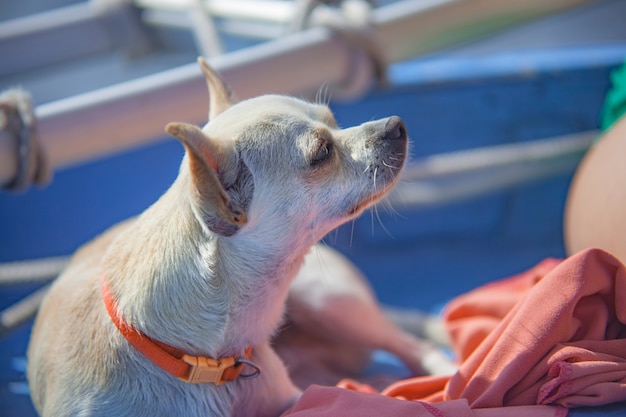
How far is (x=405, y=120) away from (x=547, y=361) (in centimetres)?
158

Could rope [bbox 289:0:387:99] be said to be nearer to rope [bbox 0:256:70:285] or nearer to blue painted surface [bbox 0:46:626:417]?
blue painted surface [bbox 0:46:626:417]

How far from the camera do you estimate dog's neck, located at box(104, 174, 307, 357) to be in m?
1.24

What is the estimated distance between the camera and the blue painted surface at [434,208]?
2.48 m

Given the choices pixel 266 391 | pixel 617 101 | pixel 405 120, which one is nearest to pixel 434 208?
pixel 405 120

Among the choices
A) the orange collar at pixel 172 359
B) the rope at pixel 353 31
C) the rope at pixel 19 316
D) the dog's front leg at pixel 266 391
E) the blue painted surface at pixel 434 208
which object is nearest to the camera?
the orange collar at pixel 172 359

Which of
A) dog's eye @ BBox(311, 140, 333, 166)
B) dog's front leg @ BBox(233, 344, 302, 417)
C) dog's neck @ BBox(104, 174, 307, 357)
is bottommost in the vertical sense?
dog's front leg @ BBox(233, 344, 302, 417)

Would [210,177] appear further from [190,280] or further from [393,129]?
[393,129]

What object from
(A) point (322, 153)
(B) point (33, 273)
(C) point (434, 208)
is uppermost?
(A) point (322, 153)

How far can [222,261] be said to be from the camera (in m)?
1.27

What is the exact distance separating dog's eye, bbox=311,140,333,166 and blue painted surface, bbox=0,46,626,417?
3.93 ft

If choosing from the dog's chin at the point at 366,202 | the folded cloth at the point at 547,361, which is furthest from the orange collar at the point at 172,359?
the dog's chin at the point at 366,202

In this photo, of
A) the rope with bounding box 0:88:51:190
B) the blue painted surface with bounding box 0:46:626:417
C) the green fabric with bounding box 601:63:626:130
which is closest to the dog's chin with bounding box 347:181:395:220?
the green fabric with bounding box 601:63:626:130

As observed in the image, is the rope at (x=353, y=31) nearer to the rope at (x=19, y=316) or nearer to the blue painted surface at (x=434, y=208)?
the blue painted surface at (x=434, y=208)

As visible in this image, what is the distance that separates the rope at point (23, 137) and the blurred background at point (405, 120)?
37cm
